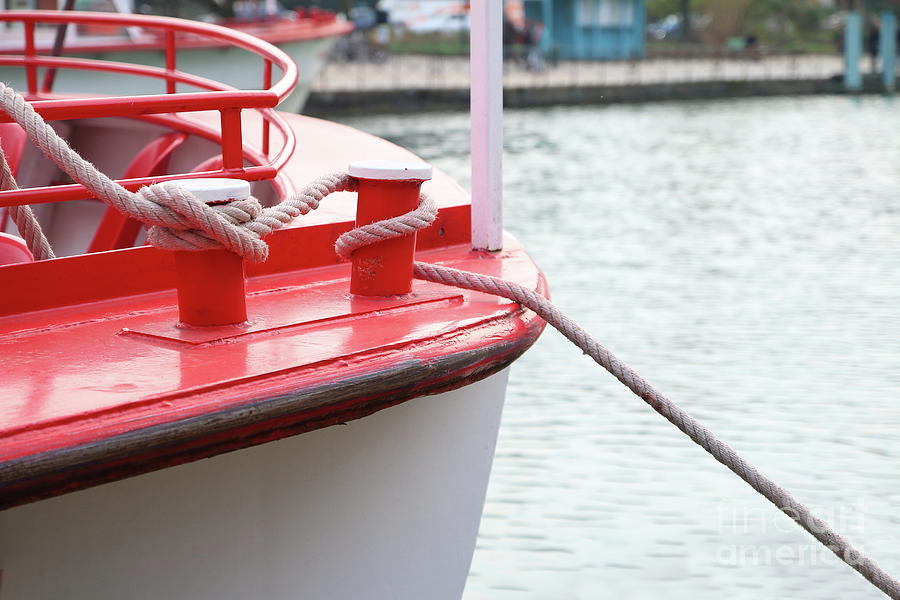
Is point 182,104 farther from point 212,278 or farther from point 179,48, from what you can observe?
point 179,48

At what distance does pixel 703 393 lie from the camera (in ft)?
17.2

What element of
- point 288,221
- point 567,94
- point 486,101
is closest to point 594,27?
point 567,94

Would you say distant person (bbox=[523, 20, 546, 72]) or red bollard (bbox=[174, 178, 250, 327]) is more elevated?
distant person (bbox=[523, 20, 546, 72])

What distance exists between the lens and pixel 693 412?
499 cm

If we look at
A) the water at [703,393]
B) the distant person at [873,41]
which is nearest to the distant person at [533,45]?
the distant person at [873,41]

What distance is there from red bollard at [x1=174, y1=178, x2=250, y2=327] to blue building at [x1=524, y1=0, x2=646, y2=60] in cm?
2861

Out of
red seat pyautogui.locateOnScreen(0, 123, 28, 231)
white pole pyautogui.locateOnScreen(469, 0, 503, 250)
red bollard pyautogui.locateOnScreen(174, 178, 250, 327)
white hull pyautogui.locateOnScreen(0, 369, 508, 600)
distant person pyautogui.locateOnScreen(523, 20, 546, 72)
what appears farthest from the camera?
distant person pyautogui.locateOnScreen(523, 20, 546, 72)

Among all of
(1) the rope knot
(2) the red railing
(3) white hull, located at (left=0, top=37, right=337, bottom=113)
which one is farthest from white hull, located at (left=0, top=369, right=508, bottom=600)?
(3) white hull, located at (left=0, top=37, right=337, bottom=113)

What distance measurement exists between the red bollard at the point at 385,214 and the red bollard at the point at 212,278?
24 centimetres

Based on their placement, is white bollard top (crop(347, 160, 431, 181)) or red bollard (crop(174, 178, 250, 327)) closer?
red bollard (crop(174, 178, 250, 327))

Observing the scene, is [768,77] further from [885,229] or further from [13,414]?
[13,414]

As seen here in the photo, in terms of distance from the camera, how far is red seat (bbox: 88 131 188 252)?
10.6 feet

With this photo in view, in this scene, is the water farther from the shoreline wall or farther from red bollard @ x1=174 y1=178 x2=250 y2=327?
the shoreline wall

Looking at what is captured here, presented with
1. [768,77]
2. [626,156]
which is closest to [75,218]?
[626,156]
